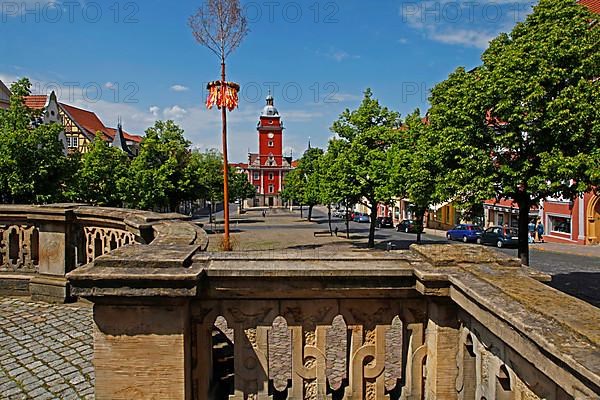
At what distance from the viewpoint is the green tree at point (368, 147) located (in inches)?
901

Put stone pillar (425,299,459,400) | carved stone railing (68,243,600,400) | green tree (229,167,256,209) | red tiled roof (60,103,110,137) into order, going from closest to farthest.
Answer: carved stone railing (68,243,600,400), stone pillar (425,299,459,400), red tiled roof (60,103,110,137), green tree (229,167,256,209)

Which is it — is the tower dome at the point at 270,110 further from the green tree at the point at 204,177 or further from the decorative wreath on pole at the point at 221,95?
the decorative wreath on pole at the point at 221,95

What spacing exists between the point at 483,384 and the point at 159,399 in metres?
1.66

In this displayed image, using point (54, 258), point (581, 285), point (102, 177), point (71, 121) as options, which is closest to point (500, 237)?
point (581, 285)

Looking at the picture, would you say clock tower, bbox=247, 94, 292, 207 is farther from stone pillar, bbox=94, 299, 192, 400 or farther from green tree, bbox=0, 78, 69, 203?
stone pillar, bbox=94, 299, 192, 400

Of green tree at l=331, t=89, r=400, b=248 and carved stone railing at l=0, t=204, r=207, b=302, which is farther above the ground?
green tree at l=331, t=89, r=400, b=248

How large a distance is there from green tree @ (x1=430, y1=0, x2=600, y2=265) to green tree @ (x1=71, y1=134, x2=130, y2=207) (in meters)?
19.6

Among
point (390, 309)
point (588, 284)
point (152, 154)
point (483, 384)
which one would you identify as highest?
point (152, 154)

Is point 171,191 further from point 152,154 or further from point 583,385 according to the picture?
point 583,385

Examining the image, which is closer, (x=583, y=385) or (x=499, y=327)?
(x=583, y=385)

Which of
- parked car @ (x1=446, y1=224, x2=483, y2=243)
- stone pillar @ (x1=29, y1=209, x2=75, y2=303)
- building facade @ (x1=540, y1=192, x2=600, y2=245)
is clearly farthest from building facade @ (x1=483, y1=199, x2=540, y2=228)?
stone pillar @ (x1=29, y1=209, x2=75, y2=303)

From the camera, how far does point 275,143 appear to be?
3930 inches

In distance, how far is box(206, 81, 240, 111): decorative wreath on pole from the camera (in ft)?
62.6

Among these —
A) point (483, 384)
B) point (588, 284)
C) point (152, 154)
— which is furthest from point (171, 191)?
point (483, 384)
